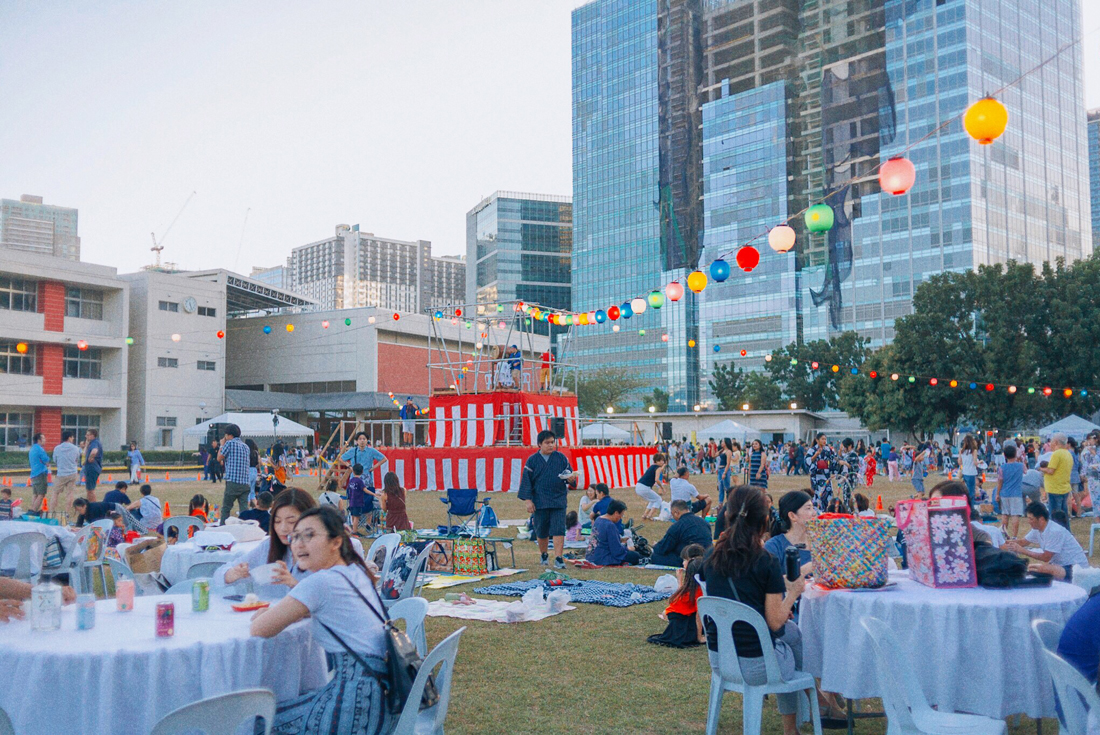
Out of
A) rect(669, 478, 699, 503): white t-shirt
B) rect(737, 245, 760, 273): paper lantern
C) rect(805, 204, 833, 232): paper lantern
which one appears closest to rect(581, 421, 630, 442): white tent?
rect(669, 478, 699, 503): white t-shirt

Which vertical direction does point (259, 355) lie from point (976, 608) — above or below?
above

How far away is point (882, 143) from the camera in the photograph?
81375 millimetres

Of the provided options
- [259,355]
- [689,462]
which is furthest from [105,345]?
[689,462]

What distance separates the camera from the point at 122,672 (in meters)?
3.29

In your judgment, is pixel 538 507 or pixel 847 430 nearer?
A: pixel 538 507

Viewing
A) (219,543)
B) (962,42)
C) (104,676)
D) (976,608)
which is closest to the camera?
(104,676)

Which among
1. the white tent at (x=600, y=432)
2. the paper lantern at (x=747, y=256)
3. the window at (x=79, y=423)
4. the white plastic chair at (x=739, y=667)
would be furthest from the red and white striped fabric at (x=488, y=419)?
the window at (x=79, y=423)

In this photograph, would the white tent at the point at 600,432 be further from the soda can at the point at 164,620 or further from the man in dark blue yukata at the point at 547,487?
the soda can at the point at 164,620

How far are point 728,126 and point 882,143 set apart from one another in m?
17.3

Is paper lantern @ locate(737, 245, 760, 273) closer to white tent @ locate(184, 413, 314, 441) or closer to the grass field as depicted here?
the grass field

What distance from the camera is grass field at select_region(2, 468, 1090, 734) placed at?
5.04m

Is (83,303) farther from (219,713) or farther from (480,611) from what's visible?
(219,713)

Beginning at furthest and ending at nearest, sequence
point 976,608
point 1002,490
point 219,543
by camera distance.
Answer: point 1002,490
point 219,543
point 976,608

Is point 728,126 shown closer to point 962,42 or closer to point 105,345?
point 962,42
